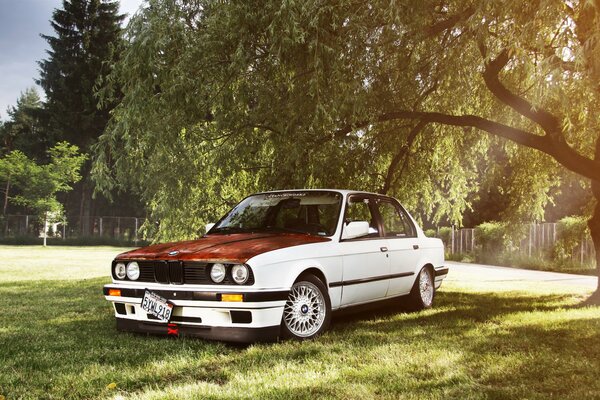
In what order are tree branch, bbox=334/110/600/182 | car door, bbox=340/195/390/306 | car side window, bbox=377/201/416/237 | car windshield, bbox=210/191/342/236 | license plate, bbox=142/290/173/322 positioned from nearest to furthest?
1. license plate, bbox=142/290/173/322
2. car door, bbox=340/195/390/306
3. car windshield, bbox=210/191/342/236
4. car side window, bbox=377/201/416/237
5. tree branch, bbox=334/110/600/182

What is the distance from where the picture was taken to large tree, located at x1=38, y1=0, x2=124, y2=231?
47.8 m

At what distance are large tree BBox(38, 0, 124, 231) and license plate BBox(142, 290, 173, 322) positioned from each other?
1719 inches

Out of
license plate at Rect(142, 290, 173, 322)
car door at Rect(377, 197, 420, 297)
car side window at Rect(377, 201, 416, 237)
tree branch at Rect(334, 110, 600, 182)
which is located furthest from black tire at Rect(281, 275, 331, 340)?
tree branch at Rect(334, 110, 600, 182)

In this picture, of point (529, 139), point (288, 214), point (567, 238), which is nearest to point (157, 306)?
point (288, 214)

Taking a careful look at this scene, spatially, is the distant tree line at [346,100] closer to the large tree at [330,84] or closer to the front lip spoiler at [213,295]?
the large tree at [330,84]

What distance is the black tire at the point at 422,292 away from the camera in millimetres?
8562

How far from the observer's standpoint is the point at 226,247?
622 centimetres

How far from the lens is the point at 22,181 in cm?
4444

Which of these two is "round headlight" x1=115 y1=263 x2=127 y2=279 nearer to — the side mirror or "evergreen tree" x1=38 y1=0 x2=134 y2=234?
the side mirror

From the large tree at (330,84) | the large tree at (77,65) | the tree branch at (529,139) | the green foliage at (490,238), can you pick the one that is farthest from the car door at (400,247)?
the large tree at (77,65)

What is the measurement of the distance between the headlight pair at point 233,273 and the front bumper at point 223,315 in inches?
5.4

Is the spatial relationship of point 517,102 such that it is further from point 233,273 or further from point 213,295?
point 213,295

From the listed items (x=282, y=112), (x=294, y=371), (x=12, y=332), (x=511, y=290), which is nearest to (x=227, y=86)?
(x=282, y=112)

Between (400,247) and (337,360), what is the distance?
9.86 feet
